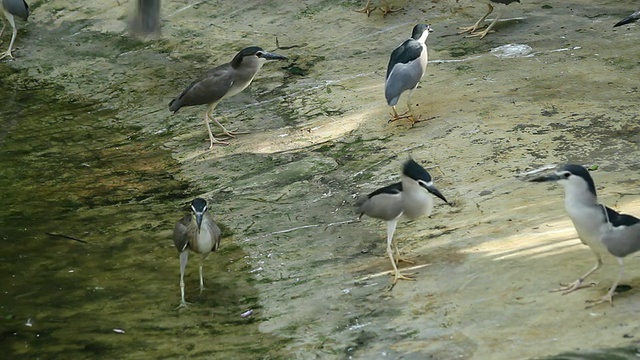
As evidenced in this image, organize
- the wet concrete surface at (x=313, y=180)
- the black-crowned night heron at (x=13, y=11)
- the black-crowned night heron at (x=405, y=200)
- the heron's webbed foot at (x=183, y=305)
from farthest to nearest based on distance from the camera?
the black-crowned night heron at (x=13, y=11), the heron's webbed foot at (x=183, y=305), the black-crowned night heron at (x=405, y=200), the wet concrete surface at (x=313, y=180)

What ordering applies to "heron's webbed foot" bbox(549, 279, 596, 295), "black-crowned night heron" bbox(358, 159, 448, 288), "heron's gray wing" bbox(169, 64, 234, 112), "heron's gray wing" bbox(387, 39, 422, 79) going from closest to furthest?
"heron's webbed foot" bbox(549, 279, 596, 295)
"black-crowned night heron" bbox(358, 159, 448, 288)
"heron's gray wing" bbox(387, 39, 422, 79)
"heron's gray wing" bbox(169, 64, 234, 112)

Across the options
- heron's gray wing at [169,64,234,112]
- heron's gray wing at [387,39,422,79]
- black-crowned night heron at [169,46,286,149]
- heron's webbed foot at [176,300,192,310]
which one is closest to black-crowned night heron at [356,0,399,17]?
black-crowned night heron at [169,46,286,149]

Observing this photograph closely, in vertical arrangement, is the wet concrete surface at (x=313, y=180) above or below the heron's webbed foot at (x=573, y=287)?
below

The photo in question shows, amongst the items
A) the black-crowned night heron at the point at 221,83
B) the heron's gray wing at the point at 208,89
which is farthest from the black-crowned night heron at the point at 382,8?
the heron's gray wing at the point at 208,89

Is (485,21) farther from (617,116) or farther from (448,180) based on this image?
(448,180)

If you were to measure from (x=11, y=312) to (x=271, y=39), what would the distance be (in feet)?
22.0

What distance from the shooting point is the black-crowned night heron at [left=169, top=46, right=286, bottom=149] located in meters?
10.6

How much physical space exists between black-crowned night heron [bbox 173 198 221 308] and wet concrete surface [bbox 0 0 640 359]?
290 millimetres

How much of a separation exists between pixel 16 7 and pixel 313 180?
6690mm

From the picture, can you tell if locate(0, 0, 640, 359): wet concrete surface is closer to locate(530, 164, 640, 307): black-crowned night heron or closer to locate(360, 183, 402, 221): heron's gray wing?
locate(530, 164, 640, 307): black-crowned night heron

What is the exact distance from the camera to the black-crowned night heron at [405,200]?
7.11 meters

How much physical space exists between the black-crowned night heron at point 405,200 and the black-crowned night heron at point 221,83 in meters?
3.71

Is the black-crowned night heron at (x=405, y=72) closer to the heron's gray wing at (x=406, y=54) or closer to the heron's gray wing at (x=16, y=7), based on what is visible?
the heron's gray wing at (x=406, y=54)

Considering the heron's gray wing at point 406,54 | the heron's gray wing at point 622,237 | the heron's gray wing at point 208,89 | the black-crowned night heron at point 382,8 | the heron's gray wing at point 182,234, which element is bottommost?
the black-crowned night heron at point 382,8
